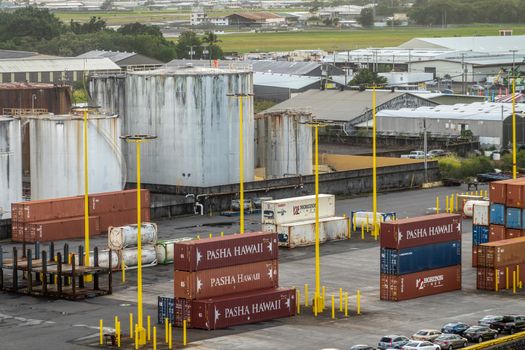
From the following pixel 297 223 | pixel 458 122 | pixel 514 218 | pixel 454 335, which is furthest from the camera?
pixel 458 122

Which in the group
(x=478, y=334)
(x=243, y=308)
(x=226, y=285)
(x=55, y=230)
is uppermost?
(x=226, y=285)

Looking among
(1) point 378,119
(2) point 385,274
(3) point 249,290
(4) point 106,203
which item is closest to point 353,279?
(2) point 385,274

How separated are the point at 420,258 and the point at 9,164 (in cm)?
2924

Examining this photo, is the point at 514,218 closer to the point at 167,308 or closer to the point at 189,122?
the point at 167,308

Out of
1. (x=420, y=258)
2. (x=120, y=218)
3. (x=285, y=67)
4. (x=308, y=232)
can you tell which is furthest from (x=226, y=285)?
(x=285, y=67)

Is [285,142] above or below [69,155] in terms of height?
below

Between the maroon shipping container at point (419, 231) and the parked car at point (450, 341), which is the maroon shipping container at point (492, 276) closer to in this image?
the maroon shipping container at point (419, 231)

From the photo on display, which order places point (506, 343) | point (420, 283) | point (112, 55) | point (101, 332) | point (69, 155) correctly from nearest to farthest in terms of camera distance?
1. point (506, 343)
2. point (101, 332)
3. point (420, 283)
4. point (69, 155)
5. point (112, 55)

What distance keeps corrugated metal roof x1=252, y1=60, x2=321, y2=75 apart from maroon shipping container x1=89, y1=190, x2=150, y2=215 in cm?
9873

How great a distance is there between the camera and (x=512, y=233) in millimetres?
71000

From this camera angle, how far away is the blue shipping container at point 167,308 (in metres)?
57.9

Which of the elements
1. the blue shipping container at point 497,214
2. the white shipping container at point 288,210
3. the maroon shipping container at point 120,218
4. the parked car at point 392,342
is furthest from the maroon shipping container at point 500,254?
the maroon shipping container at point 120,218

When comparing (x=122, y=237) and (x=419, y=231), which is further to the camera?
(x=122, y=237)

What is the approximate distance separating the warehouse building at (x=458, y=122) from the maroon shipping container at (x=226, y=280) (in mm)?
64057
